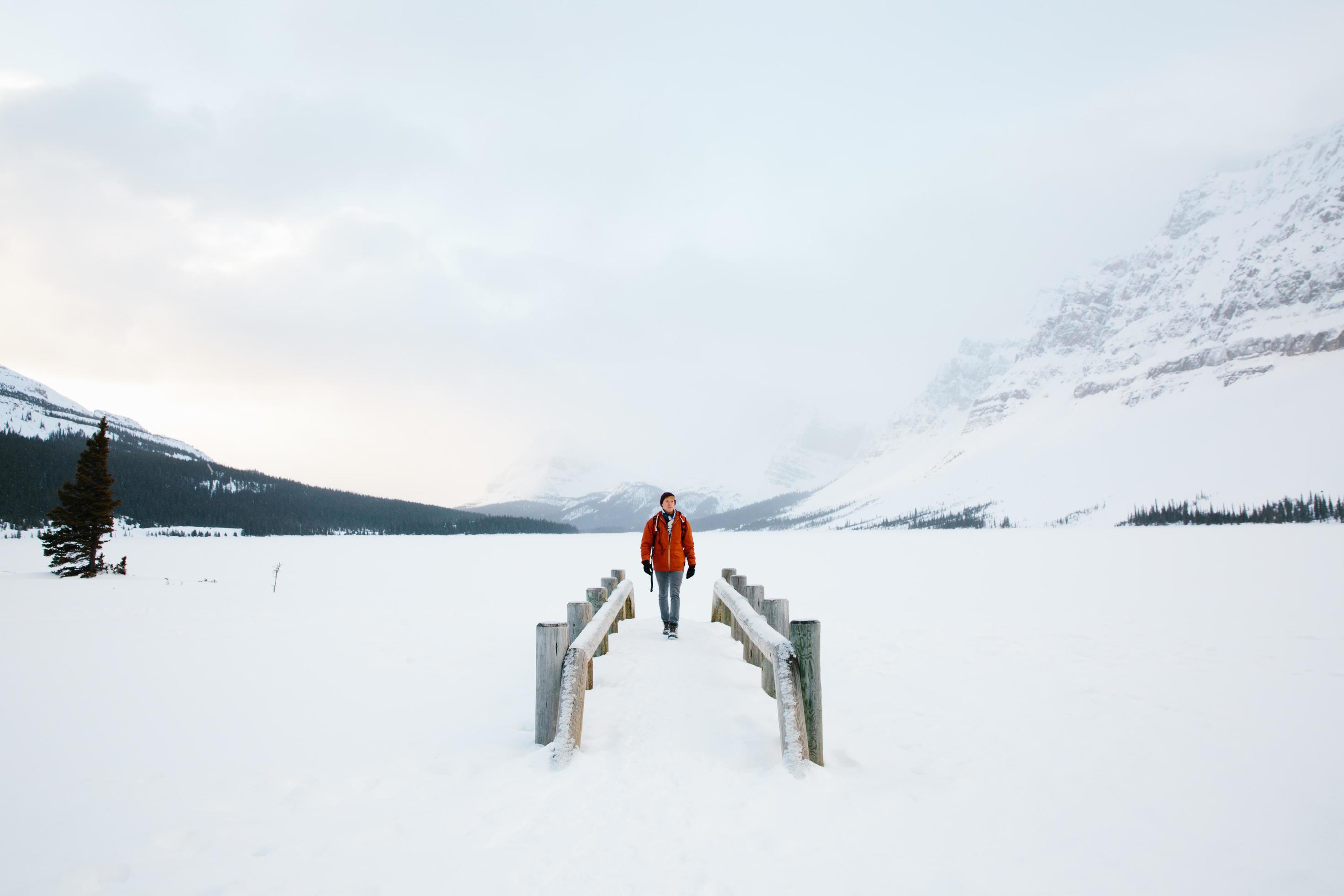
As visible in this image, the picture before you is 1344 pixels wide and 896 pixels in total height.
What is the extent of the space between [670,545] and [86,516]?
25.0m

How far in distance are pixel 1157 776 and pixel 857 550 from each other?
46.6 m

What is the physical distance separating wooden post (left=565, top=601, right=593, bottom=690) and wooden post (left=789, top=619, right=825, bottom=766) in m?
2.91

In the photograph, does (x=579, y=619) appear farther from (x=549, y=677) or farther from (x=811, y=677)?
(x=811, y=677)

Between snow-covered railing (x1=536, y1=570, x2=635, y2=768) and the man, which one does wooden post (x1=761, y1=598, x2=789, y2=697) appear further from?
snow-covered railing (x1=536, y1=570, x2=635, y2=768)

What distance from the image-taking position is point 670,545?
9.68 m

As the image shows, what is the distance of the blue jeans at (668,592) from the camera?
32.4ft

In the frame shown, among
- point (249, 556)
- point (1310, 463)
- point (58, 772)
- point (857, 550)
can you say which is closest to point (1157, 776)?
point (58, 772)

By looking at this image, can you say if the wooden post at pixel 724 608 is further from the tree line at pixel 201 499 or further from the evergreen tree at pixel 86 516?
the tree line at pixel 201 499

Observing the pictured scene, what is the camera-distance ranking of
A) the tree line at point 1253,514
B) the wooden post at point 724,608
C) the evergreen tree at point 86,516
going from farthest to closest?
1. the tree line at point 1253,514
2. the evergreen tree at point 86,516
3. the wooden post at point 724,608

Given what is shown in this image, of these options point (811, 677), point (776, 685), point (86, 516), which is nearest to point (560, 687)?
point (776, 685)

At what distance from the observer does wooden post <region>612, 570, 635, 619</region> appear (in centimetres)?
1186

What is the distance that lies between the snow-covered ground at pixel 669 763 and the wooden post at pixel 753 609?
262mm

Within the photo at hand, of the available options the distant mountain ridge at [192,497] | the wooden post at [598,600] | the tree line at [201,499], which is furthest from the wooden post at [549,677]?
the tree line at [201,499]

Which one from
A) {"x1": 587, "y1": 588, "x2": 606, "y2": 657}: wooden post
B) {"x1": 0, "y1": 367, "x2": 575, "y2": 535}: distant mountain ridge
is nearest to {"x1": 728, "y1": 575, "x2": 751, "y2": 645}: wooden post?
{"x1": 587, "y1": 588, "x2": 606, "y2": 657}: wooden post
